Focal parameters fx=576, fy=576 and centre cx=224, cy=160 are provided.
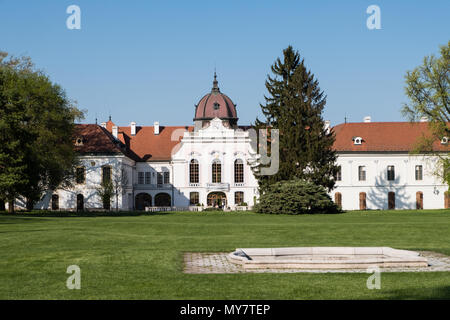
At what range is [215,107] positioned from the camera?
74125 mm

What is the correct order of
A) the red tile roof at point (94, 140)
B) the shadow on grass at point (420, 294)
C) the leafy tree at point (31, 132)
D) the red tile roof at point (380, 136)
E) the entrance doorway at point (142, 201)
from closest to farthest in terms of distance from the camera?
the shadow on grass at point (420, 294)
the leafy tree at point (31, 132)
the red tile roof at point (94, 140)
the red tile roof at point (380, 136)
the entrance doorway at point (142, 201)

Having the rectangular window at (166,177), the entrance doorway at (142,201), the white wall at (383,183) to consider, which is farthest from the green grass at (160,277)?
the entrance doorway at (142,201)

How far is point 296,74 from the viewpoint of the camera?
52.8 m

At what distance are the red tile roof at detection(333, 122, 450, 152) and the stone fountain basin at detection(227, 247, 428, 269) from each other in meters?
56.2

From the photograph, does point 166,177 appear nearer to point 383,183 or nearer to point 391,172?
point 383,183

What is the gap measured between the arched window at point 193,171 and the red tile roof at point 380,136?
17.6 m

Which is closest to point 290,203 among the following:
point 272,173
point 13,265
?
point 272,173

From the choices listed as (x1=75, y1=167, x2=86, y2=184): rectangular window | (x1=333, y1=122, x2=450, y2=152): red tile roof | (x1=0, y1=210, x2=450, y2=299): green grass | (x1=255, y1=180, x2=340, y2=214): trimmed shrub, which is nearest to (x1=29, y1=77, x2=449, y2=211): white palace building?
(x1=333, y1=122, x2=450, y2=152): red tile roof

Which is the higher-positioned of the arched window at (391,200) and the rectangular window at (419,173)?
the rectangular window at (419,173)

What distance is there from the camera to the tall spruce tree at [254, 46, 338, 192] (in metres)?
51.8

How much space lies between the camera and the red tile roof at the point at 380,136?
7156 cm

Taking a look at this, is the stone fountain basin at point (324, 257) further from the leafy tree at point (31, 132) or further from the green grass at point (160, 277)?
the leafy tree at point (31, 132)

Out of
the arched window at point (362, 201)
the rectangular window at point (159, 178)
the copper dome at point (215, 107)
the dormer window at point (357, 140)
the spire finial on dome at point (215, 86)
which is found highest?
the spire finial on dome at point (215, 86)

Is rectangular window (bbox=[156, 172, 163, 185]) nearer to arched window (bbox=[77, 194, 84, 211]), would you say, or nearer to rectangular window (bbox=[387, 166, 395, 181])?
arched window (bbox=[77, 194, 84, 211])
